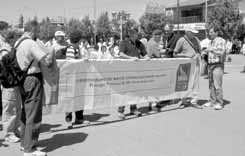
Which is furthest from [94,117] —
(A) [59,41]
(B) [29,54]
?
(B) [29,54]

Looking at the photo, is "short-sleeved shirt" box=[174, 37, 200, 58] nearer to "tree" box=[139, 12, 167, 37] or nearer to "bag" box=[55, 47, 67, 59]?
"bag" box=[55, 47, 67, 59]

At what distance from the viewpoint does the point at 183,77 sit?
8.45 metres

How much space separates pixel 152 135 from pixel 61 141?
1584mm

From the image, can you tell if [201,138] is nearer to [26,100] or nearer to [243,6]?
[26,100]

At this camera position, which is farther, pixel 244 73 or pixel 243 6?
pixel 243 6

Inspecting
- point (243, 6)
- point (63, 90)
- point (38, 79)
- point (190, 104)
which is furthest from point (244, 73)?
point (243, 6)

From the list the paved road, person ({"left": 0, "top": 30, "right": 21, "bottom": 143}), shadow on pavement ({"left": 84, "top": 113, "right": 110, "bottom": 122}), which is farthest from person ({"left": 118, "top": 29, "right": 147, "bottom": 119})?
person ({"left": 0, "top": 30, "right": 21, "bottom": 143})

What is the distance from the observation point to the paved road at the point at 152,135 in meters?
5.27

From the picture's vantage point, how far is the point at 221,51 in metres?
8.45

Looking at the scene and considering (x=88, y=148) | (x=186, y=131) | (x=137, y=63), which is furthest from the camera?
(x=137, y=63)

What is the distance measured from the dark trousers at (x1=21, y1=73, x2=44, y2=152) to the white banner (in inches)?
41.7

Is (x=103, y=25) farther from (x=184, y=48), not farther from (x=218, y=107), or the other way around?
(x=218, y=107)

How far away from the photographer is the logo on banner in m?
8.30

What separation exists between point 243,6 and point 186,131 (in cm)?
5919
